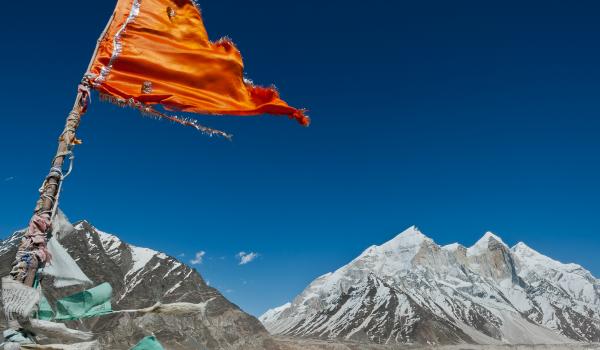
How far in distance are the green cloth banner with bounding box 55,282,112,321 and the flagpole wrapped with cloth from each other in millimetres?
2005

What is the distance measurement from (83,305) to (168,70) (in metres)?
3.52

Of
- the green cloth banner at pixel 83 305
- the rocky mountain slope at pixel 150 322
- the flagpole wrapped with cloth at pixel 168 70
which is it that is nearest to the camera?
the green cloth banner at pixel 83 305

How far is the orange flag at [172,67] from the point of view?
7.42 meters

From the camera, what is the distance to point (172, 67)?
25.3ft

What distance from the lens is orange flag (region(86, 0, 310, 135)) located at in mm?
7418

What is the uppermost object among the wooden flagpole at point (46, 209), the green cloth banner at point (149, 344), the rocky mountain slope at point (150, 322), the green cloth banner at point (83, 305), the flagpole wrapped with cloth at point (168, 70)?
the rocky mountain slope at point (150, 322)

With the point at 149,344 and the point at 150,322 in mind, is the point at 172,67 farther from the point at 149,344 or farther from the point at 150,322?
the point at 150,322

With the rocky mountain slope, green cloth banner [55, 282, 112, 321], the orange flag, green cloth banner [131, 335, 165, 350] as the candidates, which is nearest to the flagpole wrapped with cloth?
the orange flag

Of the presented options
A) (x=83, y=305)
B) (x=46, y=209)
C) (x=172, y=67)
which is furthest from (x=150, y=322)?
(x=83, y=305)

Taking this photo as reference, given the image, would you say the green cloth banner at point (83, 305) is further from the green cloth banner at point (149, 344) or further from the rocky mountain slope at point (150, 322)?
the rocky mountain slope at point (150, 322)

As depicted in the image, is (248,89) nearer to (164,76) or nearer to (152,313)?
(164,76)

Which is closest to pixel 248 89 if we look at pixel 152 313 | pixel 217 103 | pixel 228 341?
pixel 217 103

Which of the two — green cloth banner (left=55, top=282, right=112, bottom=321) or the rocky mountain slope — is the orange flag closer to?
green cloth banner (left=55, top=282, right=112, bottom=321)

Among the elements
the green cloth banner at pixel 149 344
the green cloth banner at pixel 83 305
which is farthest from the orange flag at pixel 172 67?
the green cloth banner at pixel 149 344
